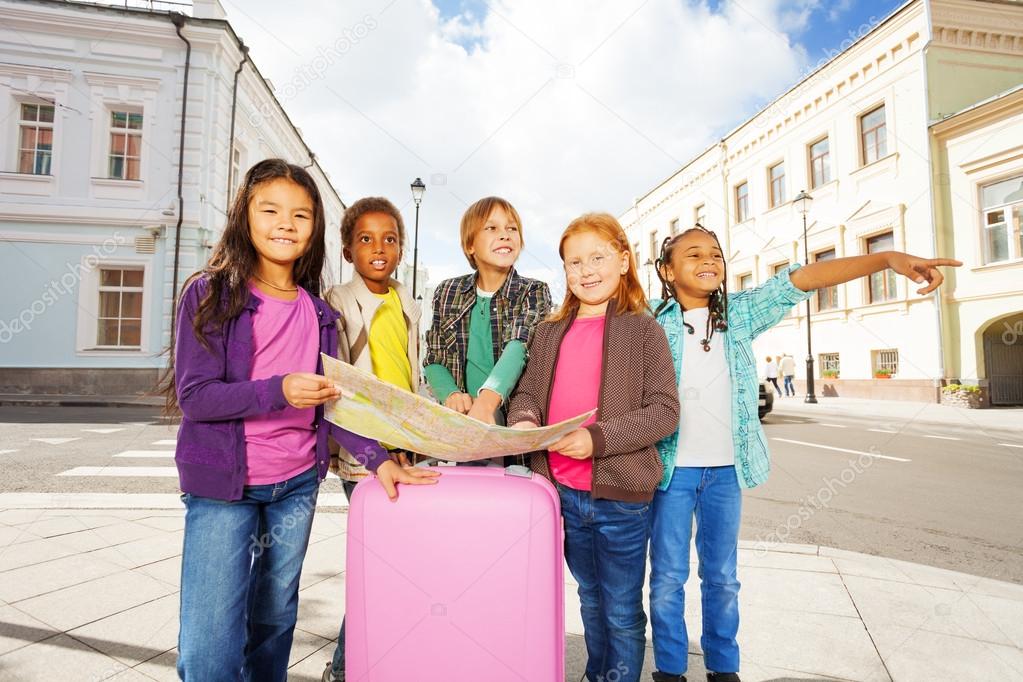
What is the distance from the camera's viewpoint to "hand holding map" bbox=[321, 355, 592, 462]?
119cm

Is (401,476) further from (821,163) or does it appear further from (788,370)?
(821,163)

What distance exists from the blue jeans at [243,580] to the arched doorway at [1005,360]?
18.1m

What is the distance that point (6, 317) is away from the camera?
1327cm

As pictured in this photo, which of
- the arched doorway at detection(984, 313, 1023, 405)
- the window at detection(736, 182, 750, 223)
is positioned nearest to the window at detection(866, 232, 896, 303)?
the arched doorway at detection(984, 313, 1023, 405)

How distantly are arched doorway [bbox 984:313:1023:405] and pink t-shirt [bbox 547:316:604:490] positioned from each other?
56.8 ft

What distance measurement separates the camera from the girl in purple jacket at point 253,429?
1.37 meters

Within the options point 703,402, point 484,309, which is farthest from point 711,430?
point 484,309

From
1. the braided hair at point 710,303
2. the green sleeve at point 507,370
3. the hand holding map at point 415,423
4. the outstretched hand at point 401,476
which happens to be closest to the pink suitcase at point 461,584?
the outstretched hand at point 401,476

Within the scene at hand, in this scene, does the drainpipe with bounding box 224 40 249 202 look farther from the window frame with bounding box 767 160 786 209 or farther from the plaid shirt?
the window frame with bounding box 767 160 786 209

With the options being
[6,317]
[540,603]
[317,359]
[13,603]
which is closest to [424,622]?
[540,603]

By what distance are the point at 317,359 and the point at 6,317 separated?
642 inches

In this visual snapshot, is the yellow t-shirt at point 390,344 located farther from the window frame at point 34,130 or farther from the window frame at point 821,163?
the window frame at point 821,163

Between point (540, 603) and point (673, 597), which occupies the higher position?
point (540, 603)

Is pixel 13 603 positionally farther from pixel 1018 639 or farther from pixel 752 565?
pixel 1018 639
